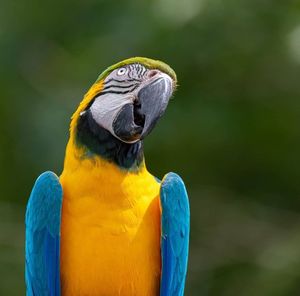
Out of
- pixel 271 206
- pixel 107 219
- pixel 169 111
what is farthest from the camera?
pixel 271 206

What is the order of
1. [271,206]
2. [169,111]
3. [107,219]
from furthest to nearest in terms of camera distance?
[271,206], [169,111], [107,219]

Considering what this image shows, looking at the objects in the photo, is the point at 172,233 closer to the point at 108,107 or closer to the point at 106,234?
the point at 106,234

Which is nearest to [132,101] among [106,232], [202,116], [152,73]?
[152,73]

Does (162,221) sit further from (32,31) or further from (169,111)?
(32,31)

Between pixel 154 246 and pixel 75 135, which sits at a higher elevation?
pixel 75 135

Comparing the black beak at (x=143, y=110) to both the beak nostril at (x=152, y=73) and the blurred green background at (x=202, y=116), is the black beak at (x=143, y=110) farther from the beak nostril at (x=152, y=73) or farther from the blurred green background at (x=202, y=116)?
the blurred green background at (x=202, y=116)

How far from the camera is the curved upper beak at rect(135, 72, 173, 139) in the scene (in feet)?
12.9

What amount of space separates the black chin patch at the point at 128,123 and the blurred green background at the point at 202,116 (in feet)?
9.80

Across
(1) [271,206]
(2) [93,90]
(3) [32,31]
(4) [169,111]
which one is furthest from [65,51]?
(2) [93,90]

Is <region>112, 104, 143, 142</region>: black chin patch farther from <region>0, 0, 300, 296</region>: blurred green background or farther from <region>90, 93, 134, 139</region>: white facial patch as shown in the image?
<region>0, 0, 300, 296</region>: blurred green background

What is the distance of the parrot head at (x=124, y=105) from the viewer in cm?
397

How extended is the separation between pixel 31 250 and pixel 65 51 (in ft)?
13.8

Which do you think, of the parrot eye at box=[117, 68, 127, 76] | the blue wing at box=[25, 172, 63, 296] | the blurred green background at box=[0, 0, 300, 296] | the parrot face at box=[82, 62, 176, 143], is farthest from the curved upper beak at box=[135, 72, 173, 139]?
the blurred green background at box=[0, 0, 300, 296]

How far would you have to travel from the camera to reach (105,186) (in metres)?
4.07
